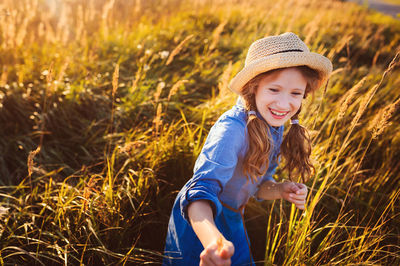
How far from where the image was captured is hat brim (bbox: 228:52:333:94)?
108 cm

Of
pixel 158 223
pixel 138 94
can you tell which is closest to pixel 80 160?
pixel 138 94

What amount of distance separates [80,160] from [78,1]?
12.5 feet

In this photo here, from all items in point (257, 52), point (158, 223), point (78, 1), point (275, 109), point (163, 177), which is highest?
point (78, 1)

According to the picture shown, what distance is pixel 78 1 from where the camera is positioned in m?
4.72

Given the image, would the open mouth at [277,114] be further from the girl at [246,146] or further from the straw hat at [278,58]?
the straw hat at [278,58]

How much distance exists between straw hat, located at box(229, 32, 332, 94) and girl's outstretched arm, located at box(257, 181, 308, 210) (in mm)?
582

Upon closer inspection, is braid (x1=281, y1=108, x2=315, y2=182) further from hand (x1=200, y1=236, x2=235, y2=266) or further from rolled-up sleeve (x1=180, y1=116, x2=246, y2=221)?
hand (x1=200, y1=236, x2=235, y2=266)

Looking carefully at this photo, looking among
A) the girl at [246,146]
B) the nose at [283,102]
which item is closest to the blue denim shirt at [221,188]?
the girl at [246,146]

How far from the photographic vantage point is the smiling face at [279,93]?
45.9 inches

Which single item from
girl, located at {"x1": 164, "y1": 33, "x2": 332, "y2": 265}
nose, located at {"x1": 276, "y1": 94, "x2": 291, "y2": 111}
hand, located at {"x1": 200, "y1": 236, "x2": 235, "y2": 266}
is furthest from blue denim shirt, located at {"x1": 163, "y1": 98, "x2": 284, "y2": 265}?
hand, located at {"x1": 200, "y1": 236, "x2": 235, "y2": 266}

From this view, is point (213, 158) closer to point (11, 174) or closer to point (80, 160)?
point (80, 160)

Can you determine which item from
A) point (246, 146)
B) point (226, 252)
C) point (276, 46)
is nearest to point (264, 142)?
point (246, 146)

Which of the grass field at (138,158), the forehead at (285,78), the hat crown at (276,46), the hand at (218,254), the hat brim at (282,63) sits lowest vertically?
the grass field at (138,158)

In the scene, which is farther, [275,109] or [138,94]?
[138,94]
